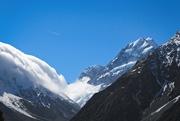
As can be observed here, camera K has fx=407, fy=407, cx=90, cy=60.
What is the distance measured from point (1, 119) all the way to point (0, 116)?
73 centimetres

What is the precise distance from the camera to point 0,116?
3526 inches

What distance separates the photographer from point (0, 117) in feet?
294

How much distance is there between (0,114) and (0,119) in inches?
62.3

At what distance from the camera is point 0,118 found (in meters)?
89.6

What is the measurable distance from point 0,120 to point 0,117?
0.69 m

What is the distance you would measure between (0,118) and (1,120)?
1.61 ft

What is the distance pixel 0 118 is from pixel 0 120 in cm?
51

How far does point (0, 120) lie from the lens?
8925 centimetres

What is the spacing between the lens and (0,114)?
9069 cm

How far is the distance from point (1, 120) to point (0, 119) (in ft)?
1.08

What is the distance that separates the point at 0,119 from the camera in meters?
89.4

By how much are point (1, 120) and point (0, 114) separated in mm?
1689
